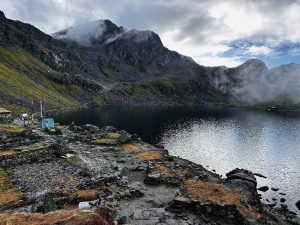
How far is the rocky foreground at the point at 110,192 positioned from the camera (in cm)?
3453

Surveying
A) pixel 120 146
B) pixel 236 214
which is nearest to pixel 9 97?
pixel 120 146

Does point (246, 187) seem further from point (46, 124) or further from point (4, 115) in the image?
point (4, 115)

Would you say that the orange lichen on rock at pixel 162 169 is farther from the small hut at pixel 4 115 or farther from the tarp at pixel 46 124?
the small hut at pixel 4 115

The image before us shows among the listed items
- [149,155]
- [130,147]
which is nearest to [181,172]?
[149,155]

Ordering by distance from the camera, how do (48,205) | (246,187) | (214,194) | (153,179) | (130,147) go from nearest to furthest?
1. (48,205)
2. (214,194)
3. (246,187)
4. (153,179)
5. (130,147)

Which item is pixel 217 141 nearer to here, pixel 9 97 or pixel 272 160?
pixel 272 160

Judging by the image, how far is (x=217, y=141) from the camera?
130 metres

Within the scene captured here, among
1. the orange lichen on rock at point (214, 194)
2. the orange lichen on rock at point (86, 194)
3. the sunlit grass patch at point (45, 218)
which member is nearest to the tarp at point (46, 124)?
the orange lichen on rock at point (86, 194)

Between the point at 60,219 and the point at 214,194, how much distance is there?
83.8 ft

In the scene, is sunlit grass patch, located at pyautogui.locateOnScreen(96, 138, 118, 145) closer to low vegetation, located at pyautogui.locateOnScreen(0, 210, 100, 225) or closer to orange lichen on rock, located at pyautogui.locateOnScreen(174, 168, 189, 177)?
orange lichen on rock, located at pyautogui.locateOnScreen(174, 168, 189, 177)

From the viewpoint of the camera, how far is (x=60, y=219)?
2564 centimetres

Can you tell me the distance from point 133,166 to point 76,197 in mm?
24442

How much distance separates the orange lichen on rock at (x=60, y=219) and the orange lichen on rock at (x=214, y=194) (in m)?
20.1

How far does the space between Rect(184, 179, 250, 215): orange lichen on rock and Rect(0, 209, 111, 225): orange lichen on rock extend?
20.1 m
